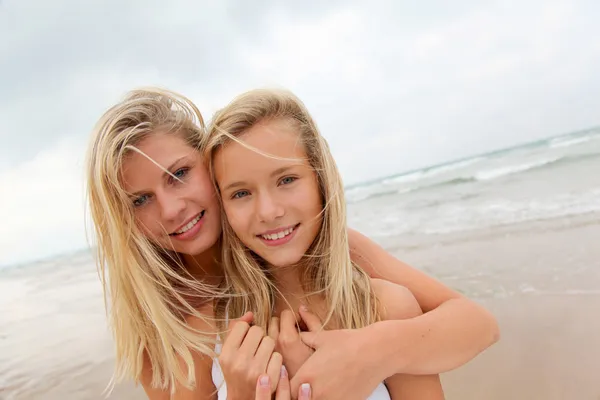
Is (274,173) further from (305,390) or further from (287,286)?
(305,390)

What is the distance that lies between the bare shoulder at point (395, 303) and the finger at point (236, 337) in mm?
590

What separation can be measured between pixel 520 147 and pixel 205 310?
2003 cm

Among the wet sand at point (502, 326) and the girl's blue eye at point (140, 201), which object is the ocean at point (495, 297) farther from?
the girl's blue eye at point (140, 201)

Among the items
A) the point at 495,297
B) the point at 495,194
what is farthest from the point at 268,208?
the point at 495,194

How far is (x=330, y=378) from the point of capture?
5.31 ft

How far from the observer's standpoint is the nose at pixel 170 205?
202 centimetres

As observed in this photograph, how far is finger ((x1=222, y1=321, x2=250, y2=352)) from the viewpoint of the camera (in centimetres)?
172

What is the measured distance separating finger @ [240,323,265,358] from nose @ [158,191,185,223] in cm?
62

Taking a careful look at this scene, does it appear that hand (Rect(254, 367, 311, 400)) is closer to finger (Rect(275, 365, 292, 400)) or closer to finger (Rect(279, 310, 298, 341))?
finger (Rect(275, 365, 292, 400))

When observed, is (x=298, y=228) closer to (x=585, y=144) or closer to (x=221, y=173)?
(x=221, y=173)

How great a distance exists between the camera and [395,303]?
1967 millimetres

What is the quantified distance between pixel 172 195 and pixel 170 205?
0.19 feet

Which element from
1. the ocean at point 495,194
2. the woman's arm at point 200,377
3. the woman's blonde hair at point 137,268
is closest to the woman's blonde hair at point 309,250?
the woman's arm at point 200,377

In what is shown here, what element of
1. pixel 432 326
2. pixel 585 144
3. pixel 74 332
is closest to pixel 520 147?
pixel 585 144
